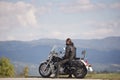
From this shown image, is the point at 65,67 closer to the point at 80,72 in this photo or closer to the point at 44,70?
the point at 80,72

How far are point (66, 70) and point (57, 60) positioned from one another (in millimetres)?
414

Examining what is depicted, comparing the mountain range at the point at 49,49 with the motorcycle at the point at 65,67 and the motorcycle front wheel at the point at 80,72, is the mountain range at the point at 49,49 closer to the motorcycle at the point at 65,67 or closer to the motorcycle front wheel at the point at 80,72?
the motorcycle at the point at 65,67

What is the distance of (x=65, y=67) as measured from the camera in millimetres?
14273

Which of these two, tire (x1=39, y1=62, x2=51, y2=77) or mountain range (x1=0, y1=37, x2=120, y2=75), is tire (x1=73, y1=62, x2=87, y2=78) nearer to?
tire (x1=39, y1=62, x2=51, y2=77)

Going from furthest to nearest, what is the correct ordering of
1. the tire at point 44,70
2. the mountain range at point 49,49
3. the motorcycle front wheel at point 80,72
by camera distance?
the mountain range at point 49,49, the tire at point 44,70, the motorcycle front wheel at point 80,72

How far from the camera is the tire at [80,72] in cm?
1406

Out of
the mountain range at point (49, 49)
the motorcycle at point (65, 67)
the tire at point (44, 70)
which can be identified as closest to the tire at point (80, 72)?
the motorcycle at point (65, 67)

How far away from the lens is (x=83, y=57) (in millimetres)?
14359

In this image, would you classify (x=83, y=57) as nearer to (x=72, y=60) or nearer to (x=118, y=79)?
(x=72, y=60)

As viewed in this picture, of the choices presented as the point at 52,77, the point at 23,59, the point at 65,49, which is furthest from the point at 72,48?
the point at 23,59

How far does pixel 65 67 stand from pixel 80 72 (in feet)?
1.63

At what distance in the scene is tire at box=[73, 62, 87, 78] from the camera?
14.1 metres

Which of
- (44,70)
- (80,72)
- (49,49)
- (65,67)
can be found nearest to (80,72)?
(80,72)

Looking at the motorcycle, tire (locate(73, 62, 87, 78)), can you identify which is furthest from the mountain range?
tire (locate(73, 62, 87, 78))
